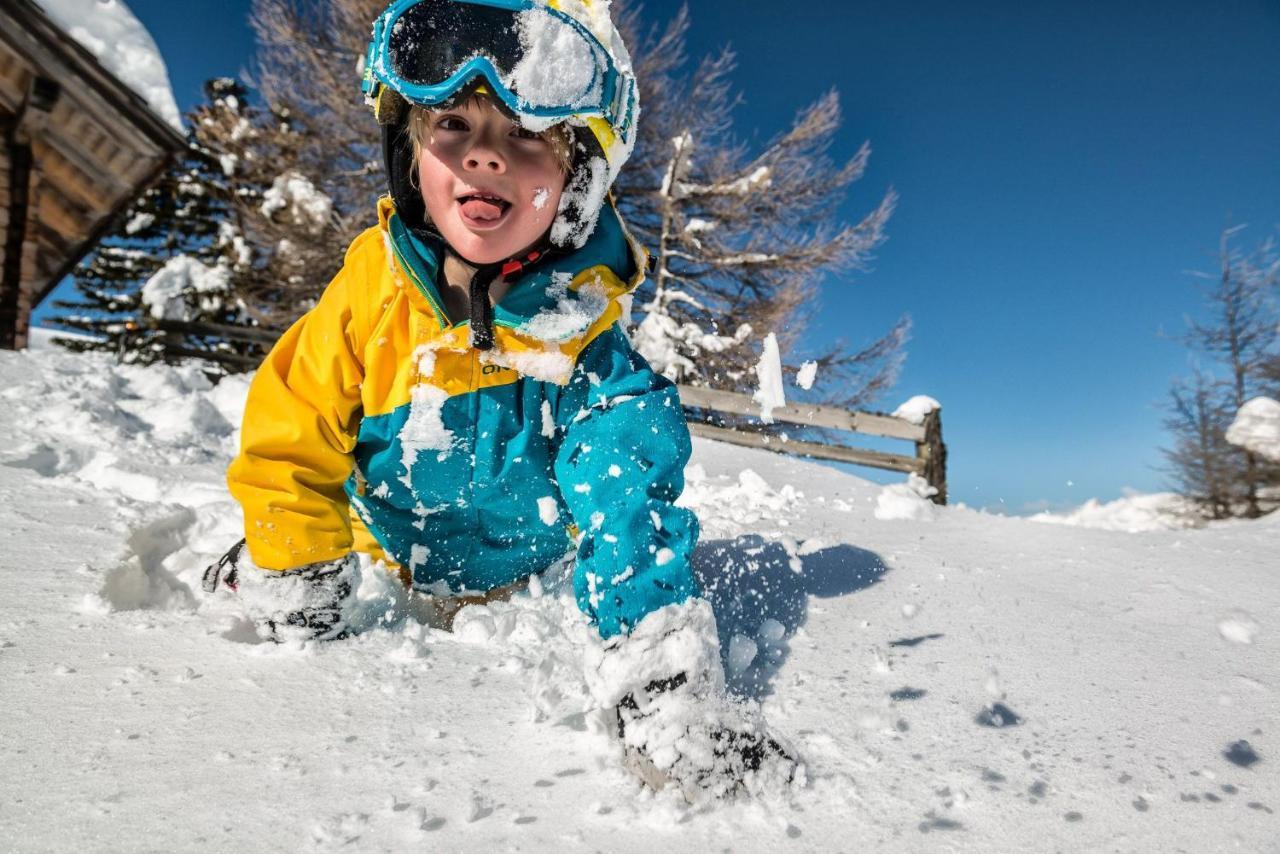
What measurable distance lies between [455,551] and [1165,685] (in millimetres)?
1766

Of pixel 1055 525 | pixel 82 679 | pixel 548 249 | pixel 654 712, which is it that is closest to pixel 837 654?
pixel 654 712

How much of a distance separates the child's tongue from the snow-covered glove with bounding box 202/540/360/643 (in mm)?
862

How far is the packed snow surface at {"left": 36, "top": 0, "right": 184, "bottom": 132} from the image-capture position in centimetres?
669

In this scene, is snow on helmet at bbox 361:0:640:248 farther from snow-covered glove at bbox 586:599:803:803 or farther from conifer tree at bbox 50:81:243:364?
conifer tree at bbox 50:81:243:364

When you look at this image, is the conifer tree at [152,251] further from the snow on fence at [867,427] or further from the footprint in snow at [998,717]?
the footprint in snow at [998,717]

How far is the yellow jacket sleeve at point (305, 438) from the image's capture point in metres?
1.54

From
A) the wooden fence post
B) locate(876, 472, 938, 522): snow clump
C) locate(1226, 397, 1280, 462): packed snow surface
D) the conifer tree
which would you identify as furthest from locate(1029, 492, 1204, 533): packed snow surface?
the conifer tree

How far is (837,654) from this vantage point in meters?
1.64

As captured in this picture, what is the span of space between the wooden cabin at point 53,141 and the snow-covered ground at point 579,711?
6405 mm

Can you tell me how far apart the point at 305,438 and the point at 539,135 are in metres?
0.90

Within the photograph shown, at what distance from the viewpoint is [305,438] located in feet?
5.32

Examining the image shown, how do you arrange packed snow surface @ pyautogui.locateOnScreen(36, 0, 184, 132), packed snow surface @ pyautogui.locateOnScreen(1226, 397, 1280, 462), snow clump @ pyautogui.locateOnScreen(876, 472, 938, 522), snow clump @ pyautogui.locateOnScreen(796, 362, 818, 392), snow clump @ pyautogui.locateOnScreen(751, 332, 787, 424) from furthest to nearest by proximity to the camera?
packed snow surface @ pyautogui.locateOnScreen(1226, 397, 1280, 462), packed snow surface @ pyautogui.locateOnScreen(36, 0, 184, 132), snow clump @ pyautogui.locateOnScreen(876, 472, 938, 522), snow clump @ pyautogui.locateOnScreen(751, 332, 787, 424), snow clump @ pyautogui.locateOnScreen(796, 362, 818, 392)

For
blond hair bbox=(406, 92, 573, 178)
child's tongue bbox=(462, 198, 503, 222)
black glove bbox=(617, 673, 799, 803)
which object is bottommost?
black glove bbox=(617, 673, 799, 803)

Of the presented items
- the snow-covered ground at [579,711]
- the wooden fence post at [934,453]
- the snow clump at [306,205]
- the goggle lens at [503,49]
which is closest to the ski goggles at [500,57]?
the goggle lens at [503,49]
